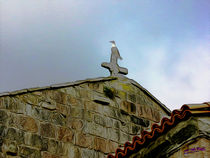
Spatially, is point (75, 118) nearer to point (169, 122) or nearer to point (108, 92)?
Result: point (108, 92)

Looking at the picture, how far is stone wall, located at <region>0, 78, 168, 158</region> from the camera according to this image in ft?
25.6

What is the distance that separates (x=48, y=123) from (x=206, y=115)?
376cm

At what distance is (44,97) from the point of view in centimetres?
851

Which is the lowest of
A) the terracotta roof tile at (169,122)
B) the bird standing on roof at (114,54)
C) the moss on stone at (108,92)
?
the terracotta roof tile at (169,122)

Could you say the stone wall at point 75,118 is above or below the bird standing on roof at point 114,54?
below

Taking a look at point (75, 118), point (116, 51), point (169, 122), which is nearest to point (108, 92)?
point (75, 118)

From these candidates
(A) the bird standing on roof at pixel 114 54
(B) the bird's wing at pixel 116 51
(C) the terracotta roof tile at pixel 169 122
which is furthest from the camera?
(B) the bird's wing at pixel 116 51

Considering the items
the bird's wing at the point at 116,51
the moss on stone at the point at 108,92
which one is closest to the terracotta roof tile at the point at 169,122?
the moss on stone at the point at 108,92

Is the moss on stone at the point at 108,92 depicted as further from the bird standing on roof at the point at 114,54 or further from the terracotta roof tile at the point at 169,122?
the terracotta roof tile at the point at 169,122

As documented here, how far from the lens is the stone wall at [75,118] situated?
780 cm

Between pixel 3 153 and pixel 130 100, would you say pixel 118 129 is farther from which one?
pixel 3 153

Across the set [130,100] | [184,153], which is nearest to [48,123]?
[130,100]

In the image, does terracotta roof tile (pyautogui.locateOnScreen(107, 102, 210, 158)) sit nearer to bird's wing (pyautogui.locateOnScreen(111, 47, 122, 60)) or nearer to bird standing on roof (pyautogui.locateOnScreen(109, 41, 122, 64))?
bird standing on roof (pyautogui.locateOnScreen(109, 41, 122, 64))

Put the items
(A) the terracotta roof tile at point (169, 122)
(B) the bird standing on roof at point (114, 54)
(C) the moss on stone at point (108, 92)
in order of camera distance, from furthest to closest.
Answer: (B) the bird standing on roof at point (114, 54) < (C) the moss on stone at point (108, 92) < (A) the terracotta roof tile at point (169, 122)
